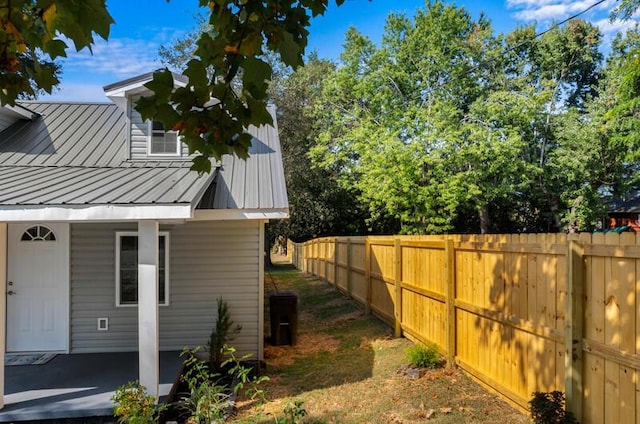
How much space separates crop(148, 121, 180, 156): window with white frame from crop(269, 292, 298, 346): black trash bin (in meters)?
3.54

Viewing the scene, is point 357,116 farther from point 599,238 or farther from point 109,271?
point 599,238

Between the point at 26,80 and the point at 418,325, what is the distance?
663 cm

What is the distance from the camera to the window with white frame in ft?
29.1

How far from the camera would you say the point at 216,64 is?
2236 mm

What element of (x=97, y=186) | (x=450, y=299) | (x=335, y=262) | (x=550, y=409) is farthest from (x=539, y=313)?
(x=335, y=262)

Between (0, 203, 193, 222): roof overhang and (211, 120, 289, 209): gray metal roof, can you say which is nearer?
(0, 203, 193, 222): roof overhang

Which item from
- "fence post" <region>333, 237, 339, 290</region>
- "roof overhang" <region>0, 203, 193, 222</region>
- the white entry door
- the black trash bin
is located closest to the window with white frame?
the white entry door

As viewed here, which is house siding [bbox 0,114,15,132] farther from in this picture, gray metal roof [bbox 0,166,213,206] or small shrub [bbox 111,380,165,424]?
small shrub [bbox 111,380,165,424]


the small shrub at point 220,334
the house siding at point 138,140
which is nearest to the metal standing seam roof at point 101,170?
the house siding at point 138,140

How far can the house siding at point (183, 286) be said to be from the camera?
7.47 m

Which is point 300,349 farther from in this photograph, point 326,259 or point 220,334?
point 326,259

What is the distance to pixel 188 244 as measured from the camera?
7.59m

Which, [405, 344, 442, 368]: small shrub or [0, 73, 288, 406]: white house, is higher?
[0, 73, 288, 406]: white house

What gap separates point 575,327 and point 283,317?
5907 mm
